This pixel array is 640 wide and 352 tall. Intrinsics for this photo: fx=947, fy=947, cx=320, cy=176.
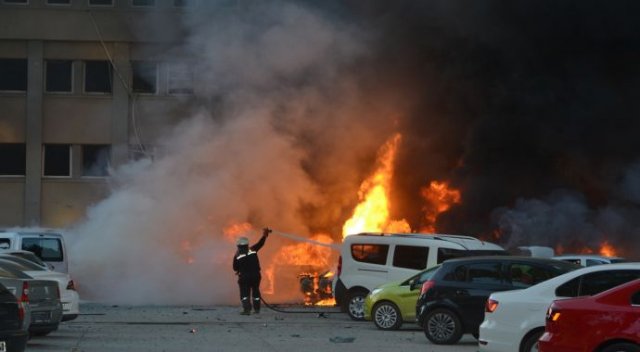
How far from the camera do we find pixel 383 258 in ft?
67.5

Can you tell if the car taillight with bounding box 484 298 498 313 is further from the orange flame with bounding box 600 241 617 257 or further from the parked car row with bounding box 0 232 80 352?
the orange flame with bounding box 600 241 617 257

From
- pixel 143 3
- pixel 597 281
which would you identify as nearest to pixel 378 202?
pixel 143 3

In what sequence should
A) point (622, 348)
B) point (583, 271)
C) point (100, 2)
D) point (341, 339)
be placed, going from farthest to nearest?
point (100, 2)
point (341, 339)
point (583, 271)
point (622, 348)

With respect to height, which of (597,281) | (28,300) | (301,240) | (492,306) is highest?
(597,281)

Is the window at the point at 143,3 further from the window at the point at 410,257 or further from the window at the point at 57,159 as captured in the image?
Answer: the window at the point at 410,257

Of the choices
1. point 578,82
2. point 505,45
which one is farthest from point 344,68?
point 578,82

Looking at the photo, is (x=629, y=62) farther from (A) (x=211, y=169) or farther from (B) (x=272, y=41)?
(A) (x=211, y=169)

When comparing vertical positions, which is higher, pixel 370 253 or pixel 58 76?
pixel 58 76

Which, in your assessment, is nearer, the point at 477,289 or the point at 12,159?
the point at 477,289

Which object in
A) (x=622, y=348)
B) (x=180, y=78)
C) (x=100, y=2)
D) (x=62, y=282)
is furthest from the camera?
(x=100, y=2)

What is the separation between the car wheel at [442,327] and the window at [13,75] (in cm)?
2404

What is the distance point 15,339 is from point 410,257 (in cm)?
1090

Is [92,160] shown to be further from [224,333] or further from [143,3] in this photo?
[224,333]

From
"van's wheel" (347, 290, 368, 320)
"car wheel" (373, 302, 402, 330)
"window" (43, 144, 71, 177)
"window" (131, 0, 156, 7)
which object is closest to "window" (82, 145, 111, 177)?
"window" (43, 144, 71, 177)
